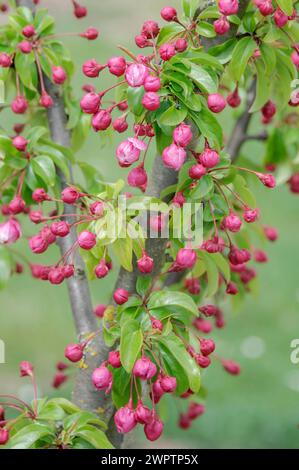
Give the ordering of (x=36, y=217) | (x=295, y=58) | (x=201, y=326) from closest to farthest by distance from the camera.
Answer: (x=36, y=217), (x=295, y=58), (x=201, y=326)

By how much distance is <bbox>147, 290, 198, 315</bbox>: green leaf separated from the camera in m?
1.42

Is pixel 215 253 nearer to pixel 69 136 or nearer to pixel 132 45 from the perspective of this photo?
pixel 69 136

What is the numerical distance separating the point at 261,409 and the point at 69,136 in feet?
7.06

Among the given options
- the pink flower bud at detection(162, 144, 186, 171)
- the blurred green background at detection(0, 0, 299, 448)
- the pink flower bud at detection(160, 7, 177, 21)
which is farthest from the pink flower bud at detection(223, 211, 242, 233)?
the blurred green background at detection(0, 0, 299, 448)

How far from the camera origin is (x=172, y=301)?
4.70ft

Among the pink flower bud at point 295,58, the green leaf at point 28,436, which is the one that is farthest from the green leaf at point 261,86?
the green leaf at point 28,436

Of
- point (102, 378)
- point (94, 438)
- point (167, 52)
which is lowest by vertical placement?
point (94, 438)

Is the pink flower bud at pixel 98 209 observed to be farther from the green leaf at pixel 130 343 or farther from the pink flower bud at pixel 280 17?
the pink flower bud at pixel 280 17

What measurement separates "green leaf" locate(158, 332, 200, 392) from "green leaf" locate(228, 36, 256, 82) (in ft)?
1.64

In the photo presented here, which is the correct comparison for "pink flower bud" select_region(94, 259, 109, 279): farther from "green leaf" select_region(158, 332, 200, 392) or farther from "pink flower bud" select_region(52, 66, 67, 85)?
"pink flower bud" select_region(52, 66, 67, 85)

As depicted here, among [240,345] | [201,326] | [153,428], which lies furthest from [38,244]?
[240,345]

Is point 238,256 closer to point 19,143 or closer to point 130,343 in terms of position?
point 130,343

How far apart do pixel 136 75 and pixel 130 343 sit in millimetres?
443

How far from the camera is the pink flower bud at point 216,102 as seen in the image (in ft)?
4.33
